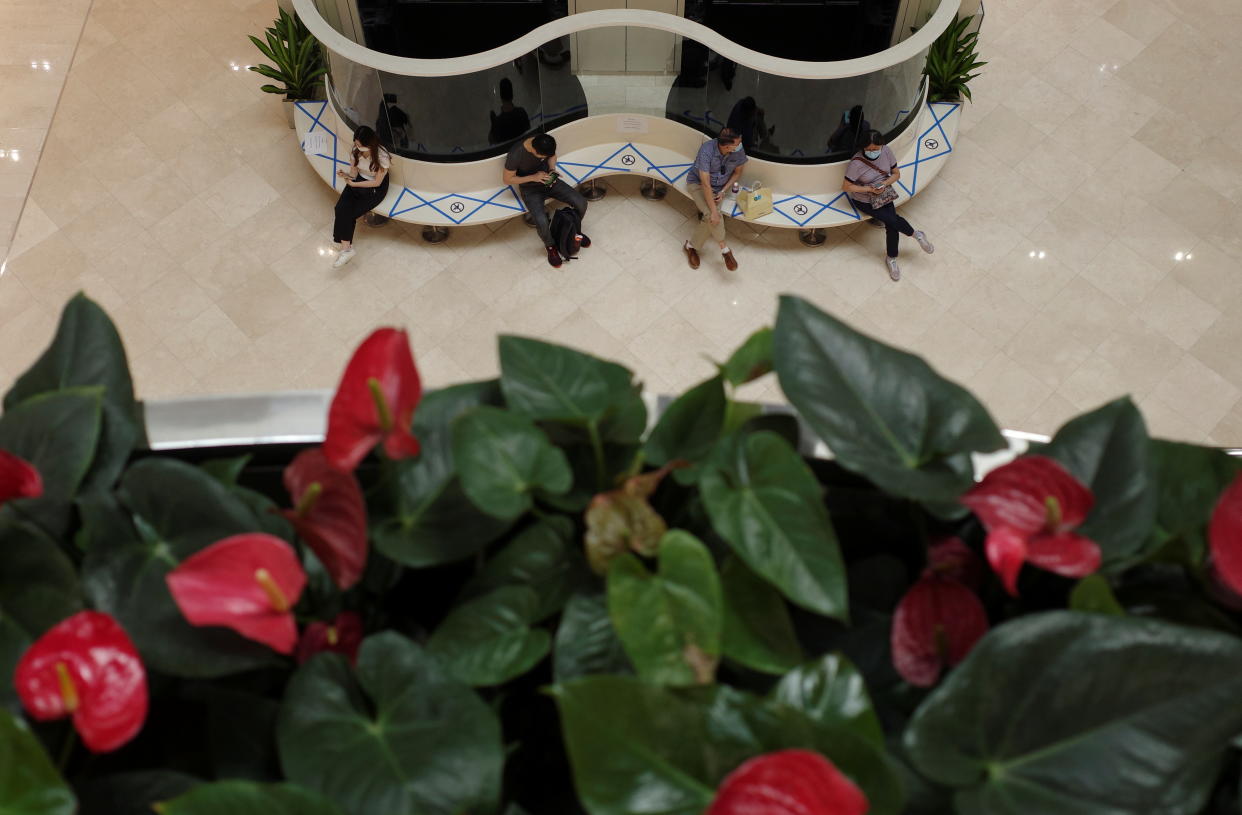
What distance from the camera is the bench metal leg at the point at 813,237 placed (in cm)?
790

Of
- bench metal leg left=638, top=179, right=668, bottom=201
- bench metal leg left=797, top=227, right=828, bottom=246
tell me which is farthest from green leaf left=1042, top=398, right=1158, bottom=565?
bench metal leg left=638, top=179, right=668, bottom=201

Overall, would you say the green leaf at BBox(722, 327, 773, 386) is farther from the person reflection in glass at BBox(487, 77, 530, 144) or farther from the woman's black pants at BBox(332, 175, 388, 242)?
the woman's black pants at BBox(332, 175, 388, 242)

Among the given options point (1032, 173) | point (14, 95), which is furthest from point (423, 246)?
point (1032, 173)

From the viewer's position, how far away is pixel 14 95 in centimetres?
839

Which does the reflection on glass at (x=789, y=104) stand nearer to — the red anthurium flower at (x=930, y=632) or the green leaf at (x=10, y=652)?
the red anthurium flower at (x=930, y=632)

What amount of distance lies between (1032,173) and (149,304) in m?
6.75

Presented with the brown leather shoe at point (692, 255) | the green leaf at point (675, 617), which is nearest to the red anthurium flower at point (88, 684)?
the green leaf at point (675, 617)

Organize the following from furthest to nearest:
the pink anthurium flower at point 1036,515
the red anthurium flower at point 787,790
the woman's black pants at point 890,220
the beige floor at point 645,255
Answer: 1. the woman's black pants at point 890,220
2. the beige floor at point 645,255
3. the pink anthurium flower at point 1036,515
4. the red anthurium flower at point 787,790

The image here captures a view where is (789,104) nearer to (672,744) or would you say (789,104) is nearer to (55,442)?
(55,442)

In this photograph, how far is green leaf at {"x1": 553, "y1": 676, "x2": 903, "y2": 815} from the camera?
140 centimetres

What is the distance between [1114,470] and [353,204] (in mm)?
6497

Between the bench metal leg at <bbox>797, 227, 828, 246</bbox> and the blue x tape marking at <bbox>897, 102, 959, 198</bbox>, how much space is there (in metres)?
0.67

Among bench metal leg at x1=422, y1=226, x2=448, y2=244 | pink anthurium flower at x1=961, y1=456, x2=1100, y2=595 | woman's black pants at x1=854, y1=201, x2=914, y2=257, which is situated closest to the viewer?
pink anthurium flower at x1=961, y1=456, x2=1100, y2=595

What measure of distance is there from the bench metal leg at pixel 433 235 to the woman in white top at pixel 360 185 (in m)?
0.43
